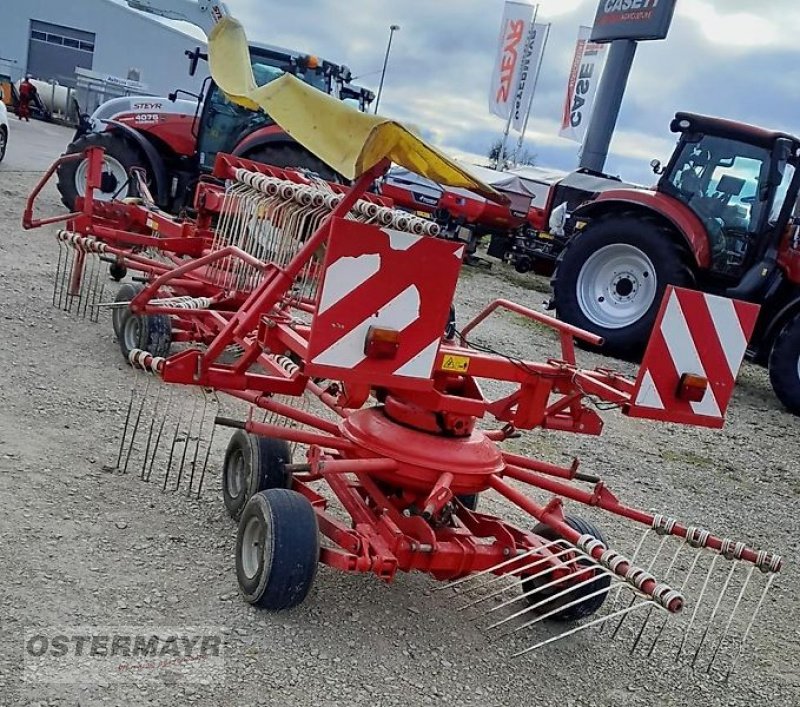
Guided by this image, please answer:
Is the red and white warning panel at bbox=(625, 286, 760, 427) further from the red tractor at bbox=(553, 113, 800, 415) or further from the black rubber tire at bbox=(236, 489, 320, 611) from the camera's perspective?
the red tractor at bbox=(553, 113, 800, 415)

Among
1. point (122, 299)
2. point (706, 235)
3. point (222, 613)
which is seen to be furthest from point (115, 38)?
point (222, 613)

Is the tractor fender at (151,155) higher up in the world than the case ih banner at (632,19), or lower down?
lower down

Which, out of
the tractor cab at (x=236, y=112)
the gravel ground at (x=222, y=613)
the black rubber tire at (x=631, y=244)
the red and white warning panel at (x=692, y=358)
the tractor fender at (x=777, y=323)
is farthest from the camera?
the tractor cab at (x=236, y=112)

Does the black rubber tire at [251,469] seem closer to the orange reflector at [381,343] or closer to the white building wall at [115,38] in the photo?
the orange reflector at [381,343]

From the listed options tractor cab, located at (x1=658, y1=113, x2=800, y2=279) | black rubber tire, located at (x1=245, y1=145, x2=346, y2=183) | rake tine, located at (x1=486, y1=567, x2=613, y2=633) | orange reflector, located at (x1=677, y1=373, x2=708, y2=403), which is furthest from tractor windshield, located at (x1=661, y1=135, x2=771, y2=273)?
rake tine, located at (x1=486, y1=567, x2=613, y2=633)

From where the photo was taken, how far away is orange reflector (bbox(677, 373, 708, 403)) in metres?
3.07

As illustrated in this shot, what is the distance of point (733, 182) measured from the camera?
8039 mm

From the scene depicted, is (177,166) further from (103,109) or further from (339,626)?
(339,626)

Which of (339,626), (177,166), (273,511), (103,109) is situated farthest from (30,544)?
(103,109)

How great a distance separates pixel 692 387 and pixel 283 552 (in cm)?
157

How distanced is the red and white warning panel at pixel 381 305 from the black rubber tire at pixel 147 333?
254 cm

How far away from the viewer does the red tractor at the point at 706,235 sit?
777cm

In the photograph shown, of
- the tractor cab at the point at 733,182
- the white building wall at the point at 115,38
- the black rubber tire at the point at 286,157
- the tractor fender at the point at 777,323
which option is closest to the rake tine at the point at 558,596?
the tractor fender at the point at 777,323

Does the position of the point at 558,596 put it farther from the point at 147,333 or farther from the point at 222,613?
the point at 147,333
